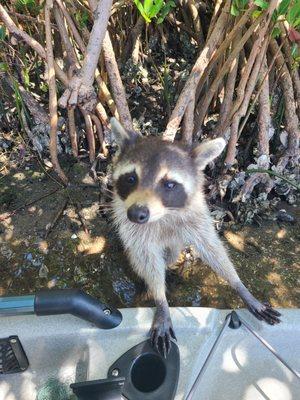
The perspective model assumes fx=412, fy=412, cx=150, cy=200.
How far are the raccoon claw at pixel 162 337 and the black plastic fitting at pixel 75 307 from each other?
0.21m

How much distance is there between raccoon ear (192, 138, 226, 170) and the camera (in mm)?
2242

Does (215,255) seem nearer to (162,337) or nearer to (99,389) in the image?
(162,337)

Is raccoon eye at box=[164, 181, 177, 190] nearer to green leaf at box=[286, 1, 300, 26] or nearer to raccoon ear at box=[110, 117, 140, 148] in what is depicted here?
raccoon ear at box=[110, 117, 140, 148]

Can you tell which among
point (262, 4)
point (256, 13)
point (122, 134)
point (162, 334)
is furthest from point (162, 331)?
point (256, 13)

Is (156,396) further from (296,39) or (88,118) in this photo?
(296,39)

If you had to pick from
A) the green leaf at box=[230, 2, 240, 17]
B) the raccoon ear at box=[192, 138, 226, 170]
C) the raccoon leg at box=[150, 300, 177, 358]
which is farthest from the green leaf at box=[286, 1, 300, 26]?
the raccoon leg at box=[150, 300, 177, 358]

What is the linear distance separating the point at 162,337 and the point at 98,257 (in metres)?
1.02

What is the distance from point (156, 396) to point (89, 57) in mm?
1962

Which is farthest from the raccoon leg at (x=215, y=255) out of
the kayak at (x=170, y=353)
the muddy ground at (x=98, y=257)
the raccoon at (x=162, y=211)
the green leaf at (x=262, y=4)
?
the green leaf at (x=262, y=4)

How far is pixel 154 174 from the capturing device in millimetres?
2072

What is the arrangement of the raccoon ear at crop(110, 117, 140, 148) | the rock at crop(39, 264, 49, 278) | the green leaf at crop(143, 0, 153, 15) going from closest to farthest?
the raccoon ear at crop(110, 117, 140, 148) < the green leaf at crop(143, 0, 153, 15) < the rock at crop(39, 264, 49, 278)

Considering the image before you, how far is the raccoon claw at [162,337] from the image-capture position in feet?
6.69

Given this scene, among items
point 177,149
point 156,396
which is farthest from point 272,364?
point 177,149

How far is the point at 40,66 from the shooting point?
4.01 m
